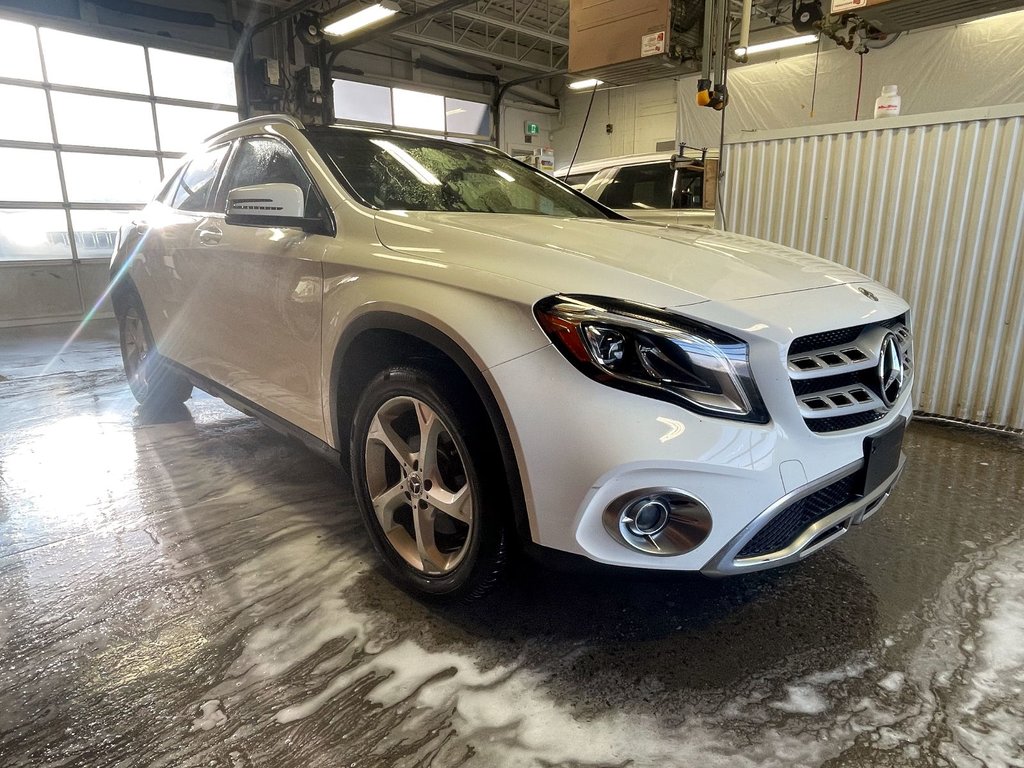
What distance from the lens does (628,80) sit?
175 inches

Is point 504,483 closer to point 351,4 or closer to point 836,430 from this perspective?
point 836,430

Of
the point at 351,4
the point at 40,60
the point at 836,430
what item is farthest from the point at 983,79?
the point at 40,60

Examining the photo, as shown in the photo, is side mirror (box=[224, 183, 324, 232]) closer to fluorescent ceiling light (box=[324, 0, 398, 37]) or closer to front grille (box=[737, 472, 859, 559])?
front grille (box=[737, 472, 859, 559])

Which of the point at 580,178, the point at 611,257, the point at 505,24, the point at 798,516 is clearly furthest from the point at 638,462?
the point at 505,24

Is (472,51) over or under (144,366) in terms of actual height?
over

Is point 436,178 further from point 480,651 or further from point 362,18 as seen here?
point 362,18

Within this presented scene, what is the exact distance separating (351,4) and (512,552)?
9.32 metres

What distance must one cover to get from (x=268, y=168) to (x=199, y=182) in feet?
2.93

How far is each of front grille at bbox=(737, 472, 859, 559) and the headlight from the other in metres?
0.25

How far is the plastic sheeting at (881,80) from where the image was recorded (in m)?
7.45

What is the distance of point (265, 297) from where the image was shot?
230 centimetres

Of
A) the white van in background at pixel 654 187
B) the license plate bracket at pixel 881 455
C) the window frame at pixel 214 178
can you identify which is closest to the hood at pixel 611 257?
the license plate bracket at pixel 881 455

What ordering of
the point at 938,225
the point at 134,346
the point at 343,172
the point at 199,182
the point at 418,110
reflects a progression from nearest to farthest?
the point at 343,172, the point at 199,182, the point at 938,225, the point at 134,346, the point at 418,110

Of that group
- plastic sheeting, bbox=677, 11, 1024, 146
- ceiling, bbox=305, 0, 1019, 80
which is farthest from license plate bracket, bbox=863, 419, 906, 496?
ceiling, bbox=305, 0, 1019, 80
